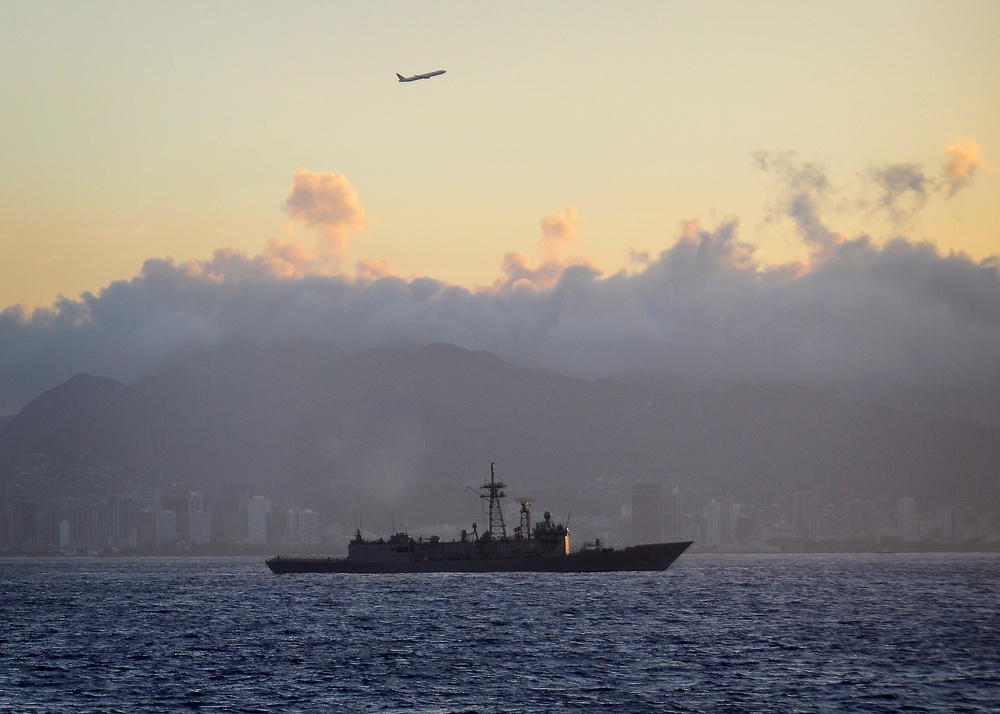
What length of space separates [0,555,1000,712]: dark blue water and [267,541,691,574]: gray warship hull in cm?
3064

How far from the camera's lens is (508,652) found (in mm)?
86438

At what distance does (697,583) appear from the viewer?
179250 millimetres

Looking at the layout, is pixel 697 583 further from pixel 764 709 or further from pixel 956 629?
pixel 764 709

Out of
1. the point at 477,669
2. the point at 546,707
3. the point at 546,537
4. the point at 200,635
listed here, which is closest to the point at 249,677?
the point at 477,669

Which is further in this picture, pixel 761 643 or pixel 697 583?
pixel 697 583

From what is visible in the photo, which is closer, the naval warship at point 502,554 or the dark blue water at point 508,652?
the dark blue water at point 508,652

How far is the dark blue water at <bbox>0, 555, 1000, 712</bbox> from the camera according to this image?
66.6m

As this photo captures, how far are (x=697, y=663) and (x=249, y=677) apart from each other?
30.3m

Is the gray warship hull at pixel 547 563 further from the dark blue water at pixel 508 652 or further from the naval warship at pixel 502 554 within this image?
the dark blue water at pixel 508 652

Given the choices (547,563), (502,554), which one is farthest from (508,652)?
(502,554)

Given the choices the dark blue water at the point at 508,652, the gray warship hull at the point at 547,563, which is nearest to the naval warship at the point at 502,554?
the gray warship hull at the point at 547,563

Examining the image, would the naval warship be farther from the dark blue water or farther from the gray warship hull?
the dark blue water

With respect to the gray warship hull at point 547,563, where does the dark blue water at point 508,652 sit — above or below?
below

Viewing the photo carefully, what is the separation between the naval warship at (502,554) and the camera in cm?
18275
